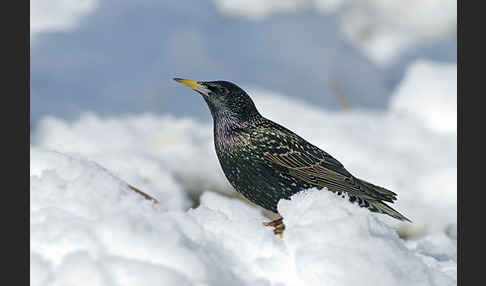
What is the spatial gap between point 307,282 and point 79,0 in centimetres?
462

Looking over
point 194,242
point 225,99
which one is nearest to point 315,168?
point 225,99

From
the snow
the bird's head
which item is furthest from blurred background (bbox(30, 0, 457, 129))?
the bird's head

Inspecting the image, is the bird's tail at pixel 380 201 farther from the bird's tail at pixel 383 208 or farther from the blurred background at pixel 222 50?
the blurred background at pixel 222 50

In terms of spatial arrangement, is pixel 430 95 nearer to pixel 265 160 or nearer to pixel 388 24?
pixel 388 24

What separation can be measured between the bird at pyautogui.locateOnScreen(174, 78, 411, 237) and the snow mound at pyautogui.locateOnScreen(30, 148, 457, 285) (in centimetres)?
77

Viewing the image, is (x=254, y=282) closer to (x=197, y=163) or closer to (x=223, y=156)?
(x=223, y=156)

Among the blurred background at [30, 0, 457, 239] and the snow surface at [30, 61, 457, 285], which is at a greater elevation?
the blurred background at [30, 0, 457, 239]

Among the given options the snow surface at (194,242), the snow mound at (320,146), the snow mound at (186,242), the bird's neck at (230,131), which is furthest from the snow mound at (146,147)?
the snow mound at (186,242)

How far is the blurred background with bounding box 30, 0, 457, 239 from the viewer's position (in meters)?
4.91

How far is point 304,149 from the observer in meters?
3.45

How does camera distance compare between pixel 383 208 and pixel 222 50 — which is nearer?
pixel 383 208

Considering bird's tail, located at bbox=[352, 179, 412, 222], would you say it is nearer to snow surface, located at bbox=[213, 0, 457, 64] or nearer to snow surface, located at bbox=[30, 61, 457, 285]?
snow surface, located at bbox=[30, 61, 457, 285]

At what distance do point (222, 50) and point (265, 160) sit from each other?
3.23m

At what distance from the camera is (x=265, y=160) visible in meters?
3.24
